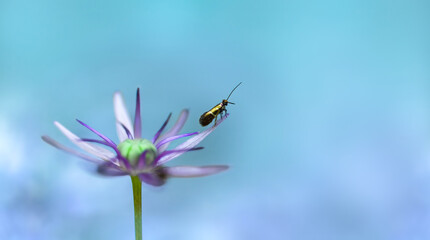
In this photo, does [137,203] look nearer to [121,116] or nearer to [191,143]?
[191,143]

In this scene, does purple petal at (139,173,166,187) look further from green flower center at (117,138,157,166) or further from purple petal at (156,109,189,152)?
purple petal at (156,109,189,152)

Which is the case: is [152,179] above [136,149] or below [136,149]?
below

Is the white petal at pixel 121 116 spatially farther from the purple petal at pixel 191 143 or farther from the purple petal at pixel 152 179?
the purple petal at pixel 152 179

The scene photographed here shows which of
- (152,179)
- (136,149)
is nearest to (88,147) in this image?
(136,149)

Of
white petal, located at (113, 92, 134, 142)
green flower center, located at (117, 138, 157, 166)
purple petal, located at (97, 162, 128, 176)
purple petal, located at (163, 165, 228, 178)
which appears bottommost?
purple petal, located at (163, 165, 228, 178)

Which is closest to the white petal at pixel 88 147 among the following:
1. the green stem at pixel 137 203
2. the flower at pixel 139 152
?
the flower at pixel 139 152

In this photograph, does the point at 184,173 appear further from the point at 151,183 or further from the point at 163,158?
the point at 163,158

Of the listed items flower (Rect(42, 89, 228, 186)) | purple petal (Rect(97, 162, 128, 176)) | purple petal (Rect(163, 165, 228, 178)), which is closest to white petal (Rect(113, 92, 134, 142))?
flower (Rect(42, 89, 228, 186))
